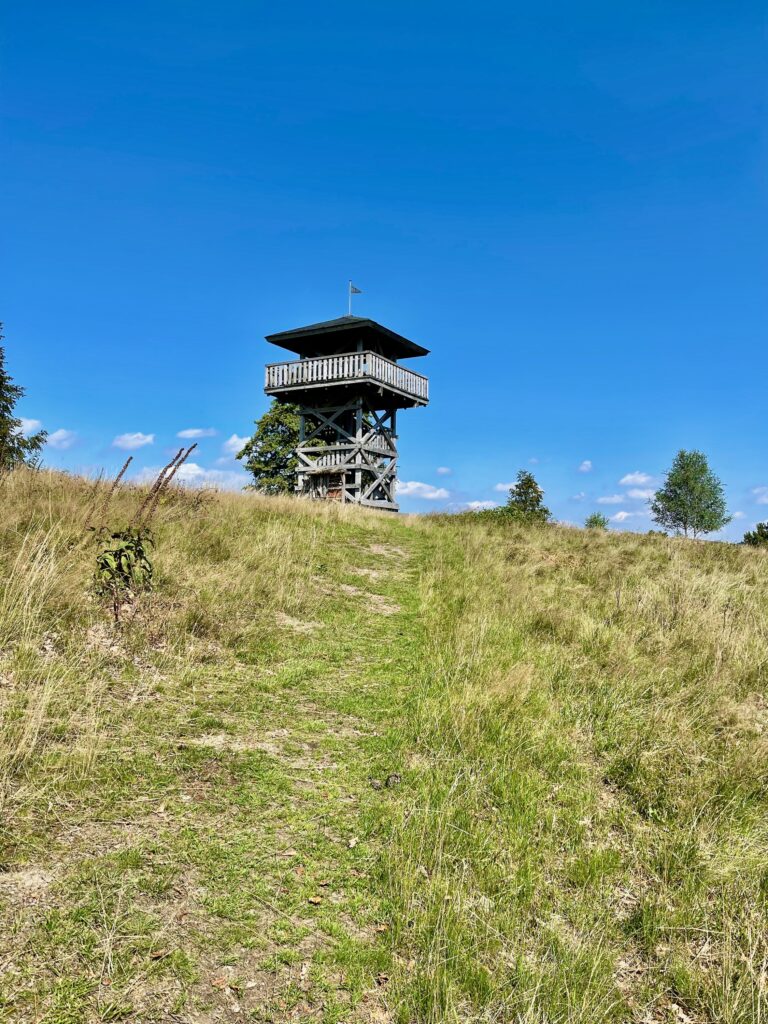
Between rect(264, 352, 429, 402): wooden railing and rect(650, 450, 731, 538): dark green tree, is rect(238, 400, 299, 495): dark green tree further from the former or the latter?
rect(650, 450, 731, 538): dark green tree

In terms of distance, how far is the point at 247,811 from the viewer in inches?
144

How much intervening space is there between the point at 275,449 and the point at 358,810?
35.5 meters

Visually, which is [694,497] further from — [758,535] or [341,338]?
[341,338]

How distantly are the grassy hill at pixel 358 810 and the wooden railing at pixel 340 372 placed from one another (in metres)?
18.4

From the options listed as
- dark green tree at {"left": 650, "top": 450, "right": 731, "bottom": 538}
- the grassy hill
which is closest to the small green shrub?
the grassy hill

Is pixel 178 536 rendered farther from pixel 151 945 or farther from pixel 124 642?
pixel 151 945

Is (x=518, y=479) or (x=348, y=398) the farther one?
(x=518, y=479)

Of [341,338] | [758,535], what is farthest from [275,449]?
[758,535]

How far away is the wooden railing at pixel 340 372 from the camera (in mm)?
25000

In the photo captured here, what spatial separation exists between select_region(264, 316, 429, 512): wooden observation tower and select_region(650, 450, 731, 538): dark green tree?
46265 mm

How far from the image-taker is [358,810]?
3.79 metres

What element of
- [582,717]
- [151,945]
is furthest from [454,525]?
[151,945]

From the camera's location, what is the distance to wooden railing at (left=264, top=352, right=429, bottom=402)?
25000 millimetres

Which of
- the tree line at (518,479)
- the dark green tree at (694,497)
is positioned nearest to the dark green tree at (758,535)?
the tree line at (518,479)
